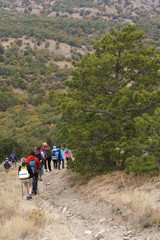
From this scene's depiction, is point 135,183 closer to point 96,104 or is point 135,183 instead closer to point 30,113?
point 96,104

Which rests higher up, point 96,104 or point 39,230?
point 96,104

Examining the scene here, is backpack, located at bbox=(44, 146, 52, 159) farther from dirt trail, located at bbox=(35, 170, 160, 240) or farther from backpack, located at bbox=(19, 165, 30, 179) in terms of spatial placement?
backpack, located at bbox=(19, 165, 30, 179)

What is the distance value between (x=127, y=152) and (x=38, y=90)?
2917 inches

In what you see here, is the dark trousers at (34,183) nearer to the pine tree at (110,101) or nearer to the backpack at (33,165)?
the backpack at (33,165)

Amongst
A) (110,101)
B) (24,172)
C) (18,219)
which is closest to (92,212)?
(18,219)

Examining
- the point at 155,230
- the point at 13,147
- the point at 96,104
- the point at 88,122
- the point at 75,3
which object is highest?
the point at 75,3

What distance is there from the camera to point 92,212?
6.77 metres

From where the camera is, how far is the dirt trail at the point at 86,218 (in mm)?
5023

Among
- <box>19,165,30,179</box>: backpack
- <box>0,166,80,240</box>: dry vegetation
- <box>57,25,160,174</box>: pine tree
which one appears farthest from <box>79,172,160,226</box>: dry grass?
<box>19,165,30,179</box>: backpack

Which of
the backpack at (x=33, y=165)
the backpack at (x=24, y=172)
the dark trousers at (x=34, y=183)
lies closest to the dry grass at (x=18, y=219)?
the dark trousers at (x=34, y=183)

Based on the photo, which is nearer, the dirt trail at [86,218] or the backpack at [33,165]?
the dirt trail at [86,218]

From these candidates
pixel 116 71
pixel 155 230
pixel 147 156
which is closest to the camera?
pixel 155 230

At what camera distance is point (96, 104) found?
9.15 meters

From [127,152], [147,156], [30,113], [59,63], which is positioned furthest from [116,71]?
[59,63]
